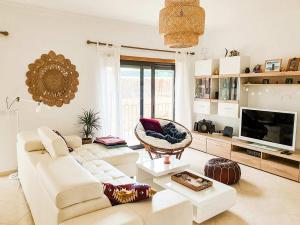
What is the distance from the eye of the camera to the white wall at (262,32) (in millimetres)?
3717

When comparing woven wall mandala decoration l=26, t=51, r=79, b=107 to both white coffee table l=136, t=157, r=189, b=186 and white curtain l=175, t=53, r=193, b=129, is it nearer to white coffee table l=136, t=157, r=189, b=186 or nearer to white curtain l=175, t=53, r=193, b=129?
white coffee table l=136, t=157, r=189, b=186

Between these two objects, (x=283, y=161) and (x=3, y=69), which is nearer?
(x=3, y=69)

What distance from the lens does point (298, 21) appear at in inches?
154

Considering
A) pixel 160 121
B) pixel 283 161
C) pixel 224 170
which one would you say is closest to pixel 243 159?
pixel 283 161

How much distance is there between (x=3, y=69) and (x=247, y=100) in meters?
4.42

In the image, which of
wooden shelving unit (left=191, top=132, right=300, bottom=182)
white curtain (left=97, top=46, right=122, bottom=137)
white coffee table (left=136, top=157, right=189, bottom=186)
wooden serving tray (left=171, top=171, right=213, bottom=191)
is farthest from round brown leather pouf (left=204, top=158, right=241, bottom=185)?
white curtain (left=97, top=46, right=122, bottom=137)

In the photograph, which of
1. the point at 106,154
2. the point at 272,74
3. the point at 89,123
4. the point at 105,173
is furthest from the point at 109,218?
the point at 272,74

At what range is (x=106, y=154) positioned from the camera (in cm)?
338

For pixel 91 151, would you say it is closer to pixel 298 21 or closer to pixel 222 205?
pixel 222 205

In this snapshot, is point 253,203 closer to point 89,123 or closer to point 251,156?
point 251,156

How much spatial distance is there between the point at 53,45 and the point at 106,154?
2.11 meters

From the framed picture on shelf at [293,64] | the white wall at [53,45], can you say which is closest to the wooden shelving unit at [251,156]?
the framed picture on shelf at [293,64]

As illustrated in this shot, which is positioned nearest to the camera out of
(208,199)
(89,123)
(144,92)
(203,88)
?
(208,199)

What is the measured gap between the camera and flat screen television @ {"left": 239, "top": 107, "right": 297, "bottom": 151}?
3.75m
